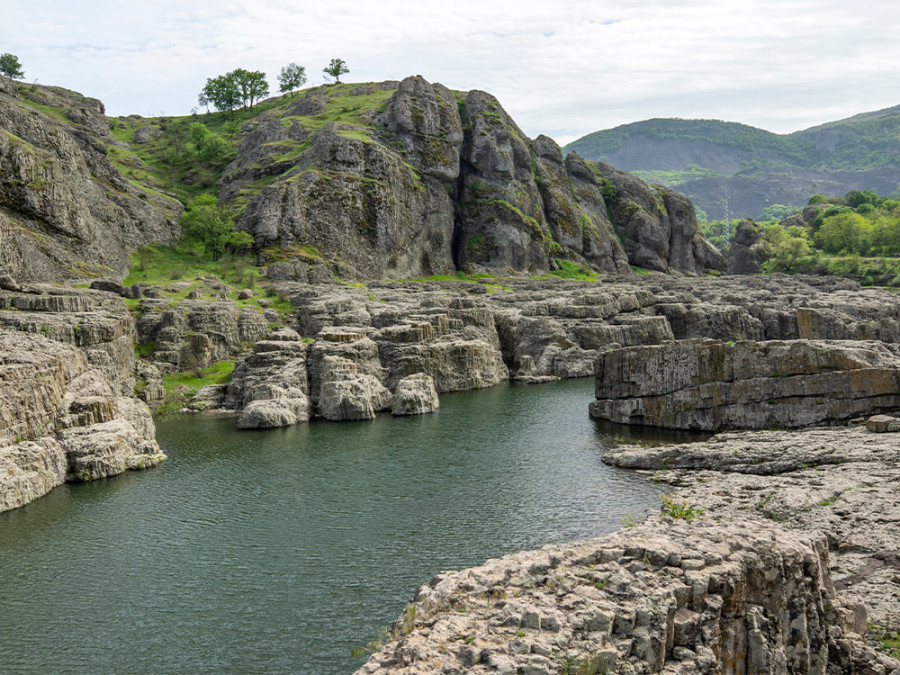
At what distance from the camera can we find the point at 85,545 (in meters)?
37.9

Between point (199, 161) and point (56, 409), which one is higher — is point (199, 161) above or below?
above

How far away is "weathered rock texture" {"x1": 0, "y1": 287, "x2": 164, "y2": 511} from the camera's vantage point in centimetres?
4512

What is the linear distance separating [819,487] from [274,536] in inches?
1271

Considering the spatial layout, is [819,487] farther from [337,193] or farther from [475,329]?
[337,193]

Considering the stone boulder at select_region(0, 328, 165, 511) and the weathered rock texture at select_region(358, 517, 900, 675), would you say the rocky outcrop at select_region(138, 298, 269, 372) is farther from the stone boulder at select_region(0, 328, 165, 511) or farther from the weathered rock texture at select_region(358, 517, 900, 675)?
the weathered rock texture at select_region(358, 517, 900, 675)

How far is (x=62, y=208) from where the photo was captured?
103188mm

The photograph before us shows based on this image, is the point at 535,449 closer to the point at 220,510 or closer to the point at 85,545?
the point at 220,510

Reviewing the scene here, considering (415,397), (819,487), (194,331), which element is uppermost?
(194,331)

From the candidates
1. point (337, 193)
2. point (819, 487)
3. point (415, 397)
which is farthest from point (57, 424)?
point (337, 193)

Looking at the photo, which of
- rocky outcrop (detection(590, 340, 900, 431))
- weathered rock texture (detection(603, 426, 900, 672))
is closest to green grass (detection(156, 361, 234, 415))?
rocky outcrop (detection(590, 340, 900, 431))

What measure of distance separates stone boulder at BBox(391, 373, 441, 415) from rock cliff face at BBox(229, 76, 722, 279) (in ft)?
205

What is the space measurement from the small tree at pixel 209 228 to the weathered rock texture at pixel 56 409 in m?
62.7

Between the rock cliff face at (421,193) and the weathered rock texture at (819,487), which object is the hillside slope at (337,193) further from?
the weathered rock texture at (819,487)

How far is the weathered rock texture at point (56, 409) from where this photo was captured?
45.1 m
